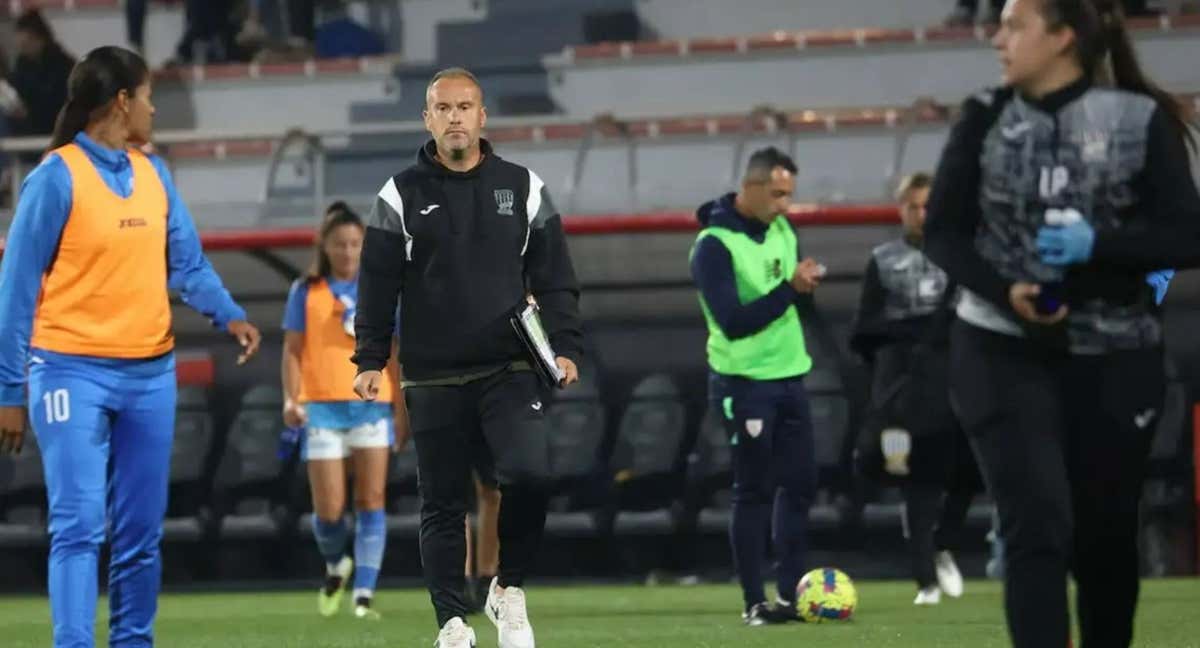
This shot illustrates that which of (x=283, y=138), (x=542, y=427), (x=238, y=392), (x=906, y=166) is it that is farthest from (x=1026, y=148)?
(x=238, y=392)

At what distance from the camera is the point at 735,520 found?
9961 mm

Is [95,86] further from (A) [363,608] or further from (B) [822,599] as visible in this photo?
(A) [363,608]

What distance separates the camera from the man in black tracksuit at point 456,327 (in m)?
7.28

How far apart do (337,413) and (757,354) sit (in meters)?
2.54

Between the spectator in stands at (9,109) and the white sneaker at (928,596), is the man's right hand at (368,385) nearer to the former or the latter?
the white sneaker at (928,596)

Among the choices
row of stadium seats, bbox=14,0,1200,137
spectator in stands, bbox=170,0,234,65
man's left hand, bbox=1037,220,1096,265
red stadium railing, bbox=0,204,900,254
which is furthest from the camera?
spectator in stands, bbox=170,0,234,65

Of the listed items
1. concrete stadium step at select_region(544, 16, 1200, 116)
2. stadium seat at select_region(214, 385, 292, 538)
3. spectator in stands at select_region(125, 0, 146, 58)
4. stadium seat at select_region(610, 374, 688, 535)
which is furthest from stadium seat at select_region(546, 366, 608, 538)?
spectator in stands at select_region(125, 0, 146, 58)

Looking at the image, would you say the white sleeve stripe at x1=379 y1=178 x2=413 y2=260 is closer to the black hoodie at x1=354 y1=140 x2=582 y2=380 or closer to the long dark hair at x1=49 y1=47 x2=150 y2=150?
the black hoodie at x1=354 y1=140 x2=582 y2=380

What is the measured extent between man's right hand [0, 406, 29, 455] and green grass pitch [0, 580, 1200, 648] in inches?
112

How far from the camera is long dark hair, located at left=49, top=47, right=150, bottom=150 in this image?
6664mm

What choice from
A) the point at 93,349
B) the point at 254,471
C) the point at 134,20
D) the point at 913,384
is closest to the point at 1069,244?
the point at 93,349

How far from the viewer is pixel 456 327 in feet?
23.9

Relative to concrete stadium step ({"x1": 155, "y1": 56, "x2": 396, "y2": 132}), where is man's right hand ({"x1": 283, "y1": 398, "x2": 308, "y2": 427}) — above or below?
below

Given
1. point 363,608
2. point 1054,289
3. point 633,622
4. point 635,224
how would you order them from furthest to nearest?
point 635,224
point 363,608
point 633,622
point 1054,289
